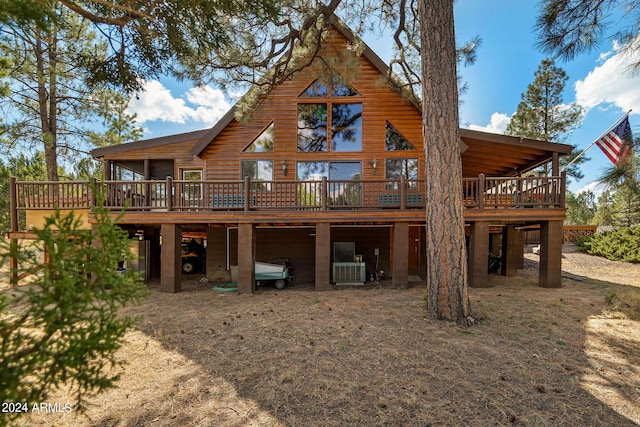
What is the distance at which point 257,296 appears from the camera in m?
7.87

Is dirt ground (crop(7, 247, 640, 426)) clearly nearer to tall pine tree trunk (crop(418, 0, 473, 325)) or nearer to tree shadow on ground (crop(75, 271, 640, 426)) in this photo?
tree shadow on ground (crop(75, 271, 640, 426))

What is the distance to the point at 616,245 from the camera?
15.3 meters

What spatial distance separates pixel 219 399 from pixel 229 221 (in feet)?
18.9

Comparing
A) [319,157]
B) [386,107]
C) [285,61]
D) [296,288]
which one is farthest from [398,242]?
[285,61]

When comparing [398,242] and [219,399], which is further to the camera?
[398,242]

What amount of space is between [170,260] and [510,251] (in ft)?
38.4

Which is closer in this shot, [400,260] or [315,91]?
[400,260]

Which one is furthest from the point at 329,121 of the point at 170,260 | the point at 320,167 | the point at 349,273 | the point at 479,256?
the point at 170,260

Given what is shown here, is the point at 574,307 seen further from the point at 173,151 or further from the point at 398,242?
the point at 173,151

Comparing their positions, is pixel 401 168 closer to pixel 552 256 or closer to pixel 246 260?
pixel 552 256

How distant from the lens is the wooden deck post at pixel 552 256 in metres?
8.39

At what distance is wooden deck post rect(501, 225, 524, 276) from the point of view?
36.2 feet

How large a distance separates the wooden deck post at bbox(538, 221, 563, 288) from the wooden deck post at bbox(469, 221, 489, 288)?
5.60 ft

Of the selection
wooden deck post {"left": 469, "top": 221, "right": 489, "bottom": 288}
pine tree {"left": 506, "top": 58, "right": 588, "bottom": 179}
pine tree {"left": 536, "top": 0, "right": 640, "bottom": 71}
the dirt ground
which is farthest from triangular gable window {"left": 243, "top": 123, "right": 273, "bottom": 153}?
pine tree {"left": 506, "top": 58, "right": 588, "bottom": 179}
